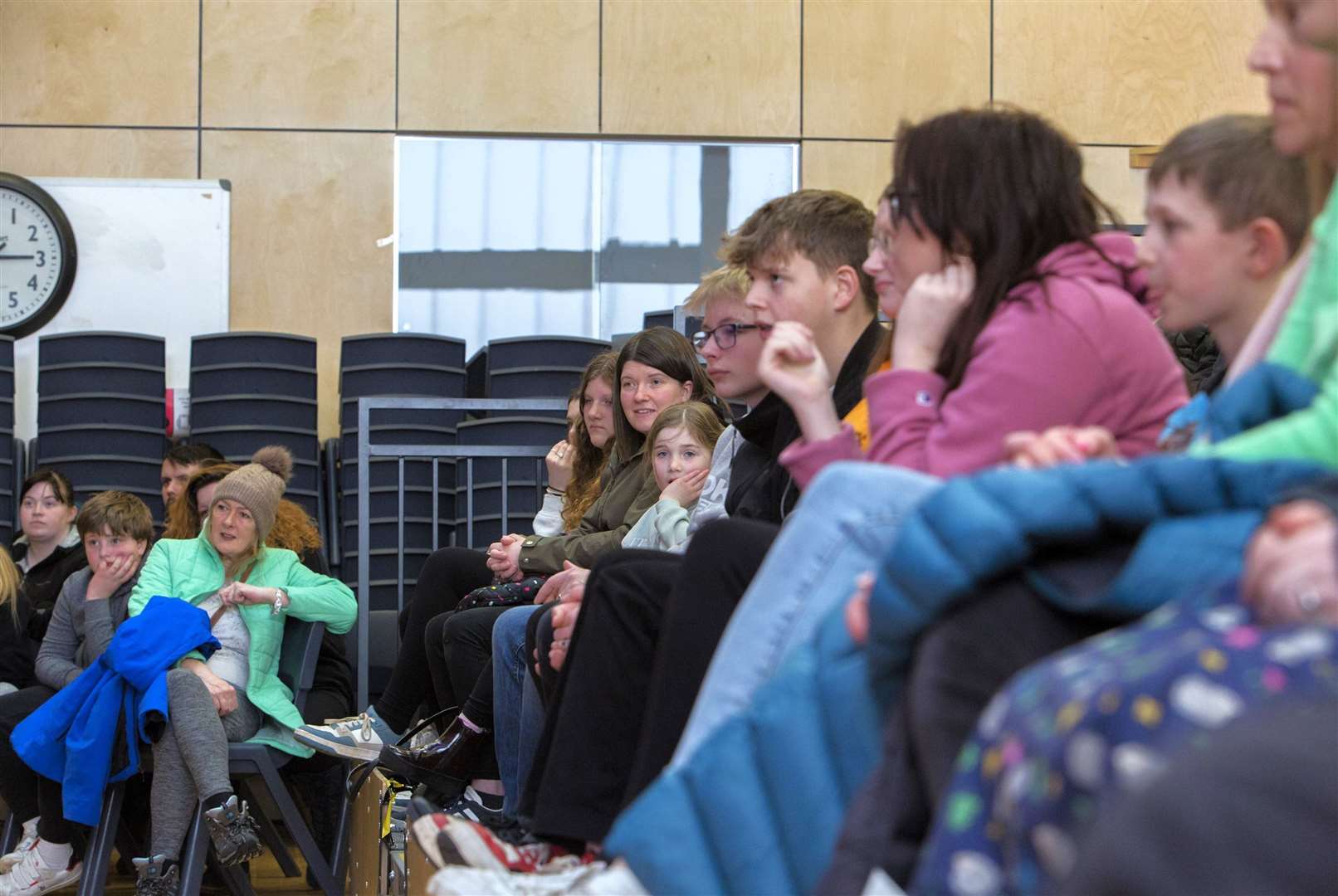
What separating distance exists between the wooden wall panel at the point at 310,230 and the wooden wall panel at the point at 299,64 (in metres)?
0.12

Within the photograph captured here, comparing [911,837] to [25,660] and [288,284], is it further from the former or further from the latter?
[288,284]

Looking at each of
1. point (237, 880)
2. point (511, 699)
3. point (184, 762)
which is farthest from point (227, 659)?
point (511, 699)

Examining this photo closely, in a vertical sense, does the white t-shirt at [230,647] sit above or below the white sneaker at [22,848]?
above

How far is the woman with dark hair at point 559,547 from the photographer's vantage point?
10.9 feet

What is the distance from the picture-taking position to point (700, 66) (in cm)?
841

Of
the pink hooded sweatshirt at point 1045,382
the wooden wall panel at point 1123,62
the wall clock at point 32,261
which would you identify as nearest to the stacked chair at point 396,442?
the wall clock at point 32,261

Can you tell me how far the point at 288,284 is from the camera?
8164 millimetres

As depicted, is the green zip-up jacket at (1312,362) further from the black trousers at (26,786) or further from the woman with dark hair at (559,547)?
the black trousers at (26,786)

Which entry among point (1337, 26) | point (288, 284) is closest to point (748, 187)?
point (288, 284)

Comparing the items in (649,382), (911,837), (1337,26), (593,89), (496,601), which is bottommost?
(496,601)

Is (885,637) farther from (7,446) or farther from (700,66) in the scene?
(700,66)

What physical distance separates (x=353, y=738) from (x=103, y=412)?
3.07 metres

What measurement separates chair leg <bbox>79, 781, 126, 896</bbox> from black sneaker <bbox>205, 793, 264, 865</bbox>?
1.00 feet

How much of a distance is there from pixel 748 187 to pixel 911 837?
24.8 ft
